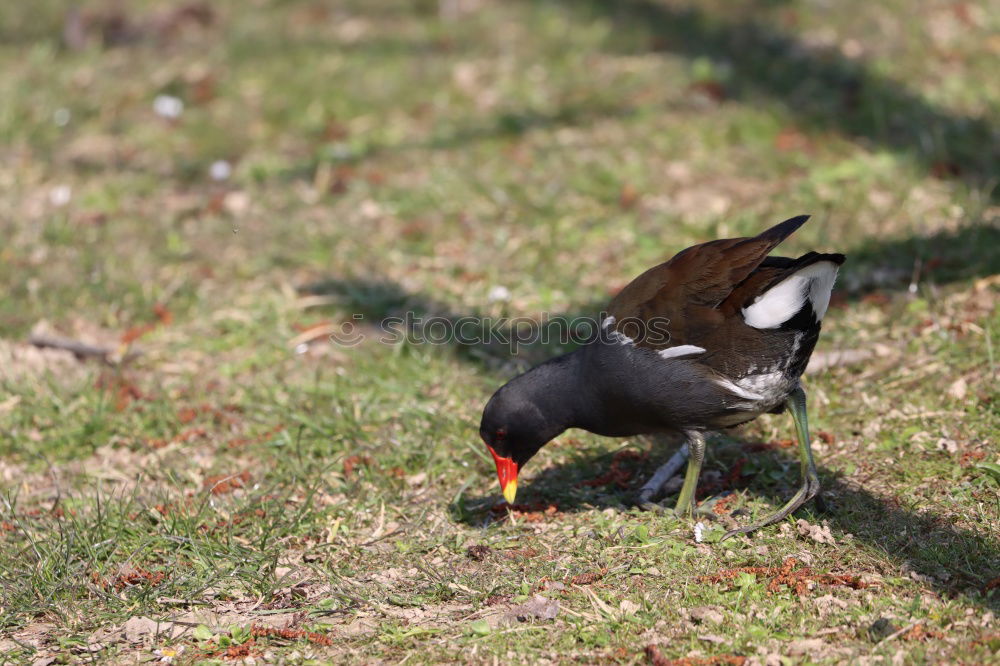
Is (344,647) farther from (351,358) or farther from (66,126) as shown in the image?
(66,126)

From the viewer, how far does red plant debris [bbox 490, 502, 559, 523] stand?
421 cm

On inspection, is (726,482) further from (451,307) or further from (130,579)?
(130,579)

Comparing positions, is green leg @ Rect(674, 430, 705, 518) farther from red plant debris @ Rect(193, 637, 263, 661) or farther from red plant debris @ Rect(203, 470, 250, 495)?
red plant debris @ Rect(203, 470, 250, 495)

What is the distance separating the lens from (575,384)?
13.5 feet

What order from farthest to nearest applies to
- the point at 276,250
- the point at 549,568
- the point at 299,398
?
the point at 276,250 < the point at 299,398 < the point at 549,568

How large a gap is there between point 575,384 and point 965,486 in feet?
4.91

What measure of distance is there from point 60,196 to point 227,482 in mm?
3591

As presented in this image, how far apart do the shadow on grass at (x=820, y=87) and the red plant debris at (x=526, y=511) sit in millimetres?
3425

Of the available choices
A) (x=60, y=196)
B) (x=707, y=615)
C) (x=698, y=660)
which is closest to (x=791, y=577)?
(x=707, y=615)

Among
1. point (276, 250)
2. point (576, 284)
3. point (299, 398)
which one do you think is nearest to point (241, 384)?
point (299, 398)

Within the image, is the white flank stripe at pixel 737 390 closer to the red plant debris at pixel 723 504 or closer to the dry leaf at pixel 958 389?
the red plant debris at pixel 723 504

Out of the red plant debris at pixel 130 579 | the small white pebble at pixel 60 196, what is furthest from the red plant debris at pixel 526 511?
the small white pebble at pixel 60 196

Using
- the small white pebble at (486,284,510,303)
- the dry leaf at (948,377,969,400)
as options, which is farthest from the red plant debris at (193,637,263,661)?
the dry leaf at (948,377,969,400)

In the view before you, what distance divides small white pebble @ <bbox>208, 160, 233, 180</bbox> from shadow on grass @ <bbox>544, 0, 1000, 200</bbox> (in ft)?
10.7
